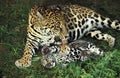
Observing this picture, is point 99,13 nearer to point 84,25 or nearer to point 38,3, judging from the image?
point 84,25

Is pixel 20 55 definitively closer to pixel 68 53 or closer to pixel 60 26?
pixel 60 26

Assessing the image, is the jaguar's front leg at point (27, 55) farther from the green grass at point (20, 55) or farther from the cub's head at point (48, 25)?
the cub's head at point (48, 25)

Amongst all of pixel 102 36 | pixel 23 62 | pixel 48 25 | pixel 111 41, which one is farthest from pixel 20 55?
pixel 111 41

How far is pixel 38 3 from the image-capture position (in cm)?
1038

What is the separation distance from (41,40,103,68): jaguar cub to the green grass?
0.11m

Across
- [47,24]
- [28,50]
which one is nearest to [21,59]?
[28,50]

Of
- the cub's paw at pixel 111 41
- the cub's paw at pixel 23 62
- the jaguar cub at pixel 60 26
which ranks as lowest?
the cub's paw at pixel 23 62

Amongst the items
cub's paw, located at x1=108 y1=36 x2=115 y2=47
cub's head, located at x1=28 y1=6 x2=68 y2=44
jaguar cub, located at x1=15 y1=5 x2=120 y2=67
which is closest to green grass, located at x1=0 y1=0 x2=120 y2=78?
cub's paw, located at x1=108 y1=36 x2=115 y2=47

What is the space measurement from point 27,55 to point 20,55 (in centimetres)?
33

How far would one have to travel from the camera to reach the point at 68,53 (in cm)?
815

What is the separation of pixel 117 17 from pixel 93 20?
0.79 meters

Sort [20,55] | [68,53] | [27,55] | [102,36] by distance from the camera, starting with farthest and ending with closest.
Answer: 1. [102,36]
2. [20,55]
3. [27,55]
4. [68,53]

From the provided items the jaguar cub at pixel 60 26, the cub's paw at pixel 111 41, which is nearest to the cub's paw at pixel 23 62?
the jaguar cub at pixel 60 26

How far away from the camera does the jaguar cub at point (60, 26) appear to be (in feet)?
27.9
